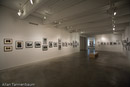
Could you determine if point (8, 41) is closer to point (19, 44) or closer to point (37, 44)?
point (19, 44)

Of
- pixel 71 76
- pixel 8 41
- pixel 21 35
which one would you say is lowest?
pixel 71 76

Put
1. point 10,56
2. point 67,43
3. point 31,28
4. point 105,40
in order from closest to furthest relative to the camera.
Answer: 1. point 10,56
2. point 31,28
3. point 67,43
4. point 105,40

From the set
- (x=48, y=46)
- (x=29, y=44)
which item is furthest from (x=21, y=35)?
(x=48, y=46)

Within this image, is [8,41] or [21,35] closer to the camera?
[8,41]

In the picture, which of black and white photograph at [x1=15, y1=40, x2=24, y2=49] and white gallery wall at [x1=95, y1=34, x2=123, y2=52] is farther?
white gallery wall at [x1=95, y1=34, x2=123, y2=52]

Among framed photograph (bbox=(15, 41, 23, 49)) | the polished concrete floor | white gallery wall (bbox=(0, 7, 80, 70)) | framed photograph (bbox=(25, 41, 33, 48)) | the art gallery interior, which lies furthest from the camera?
framed photograph (bbox=(25, 41, 33, 48))

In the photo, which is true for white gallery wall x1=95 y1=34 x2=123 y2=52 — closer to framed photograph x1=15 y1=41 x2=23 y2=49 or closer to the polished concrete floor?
the polished concrete floor

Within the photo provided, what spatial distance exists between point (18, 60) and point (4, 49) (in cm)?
129

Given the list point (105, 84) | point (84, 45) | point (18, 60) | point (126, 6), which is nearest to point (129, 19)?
point (126, 6)

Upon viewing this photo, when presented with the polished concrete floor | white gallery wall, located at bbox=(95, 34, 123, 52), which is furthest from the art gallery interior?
white gallery wall, located at bbox=(95, 34, 123, 52)

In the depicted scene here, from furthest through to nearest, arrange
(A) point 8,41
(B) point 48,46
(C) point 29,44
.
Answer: (B) point 48,46 → (C) point 29,44 → (A) point 8,41

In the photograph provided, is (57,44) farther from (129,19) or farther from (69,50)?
(129,19)

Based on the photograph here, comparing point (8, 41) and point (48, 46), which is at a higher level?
point (8, 41)

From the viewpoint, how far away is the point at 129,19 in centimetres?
568
